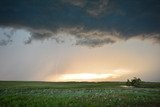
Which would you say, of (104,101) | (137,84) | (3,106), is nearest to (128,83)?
(137,84)

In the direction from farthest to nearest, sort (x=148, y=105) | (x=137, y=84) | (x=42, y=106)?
(x=137, y=84)
(x=148, y=105)
(x=42, y=106)

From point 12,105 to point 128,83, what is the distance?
59452mm

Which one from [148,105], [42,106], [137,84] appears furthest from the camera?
[137,84]

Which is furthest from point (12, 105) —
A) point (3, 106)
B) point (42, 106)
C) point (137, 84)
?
point (137, 84)

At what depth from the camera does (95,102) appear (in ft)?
96.2

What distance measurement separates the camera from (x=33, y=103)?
28656 mm

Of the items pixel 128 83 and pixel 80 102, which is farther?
pixel 128 83

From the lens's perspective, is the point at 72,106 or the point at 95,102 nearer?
the point at 72,106

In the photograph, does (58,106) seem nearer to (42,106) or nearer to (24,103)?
(42,106)

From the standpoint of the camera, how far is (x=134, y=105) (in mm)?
28562

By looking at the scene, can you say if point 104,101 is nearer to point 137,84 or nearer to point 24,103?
point 24,103

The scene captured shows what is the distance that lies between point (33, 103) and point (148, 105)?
12.1 metres

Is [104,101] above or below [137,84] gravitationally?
below

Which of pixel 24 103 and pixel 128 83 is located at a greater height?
pixel 128 83
